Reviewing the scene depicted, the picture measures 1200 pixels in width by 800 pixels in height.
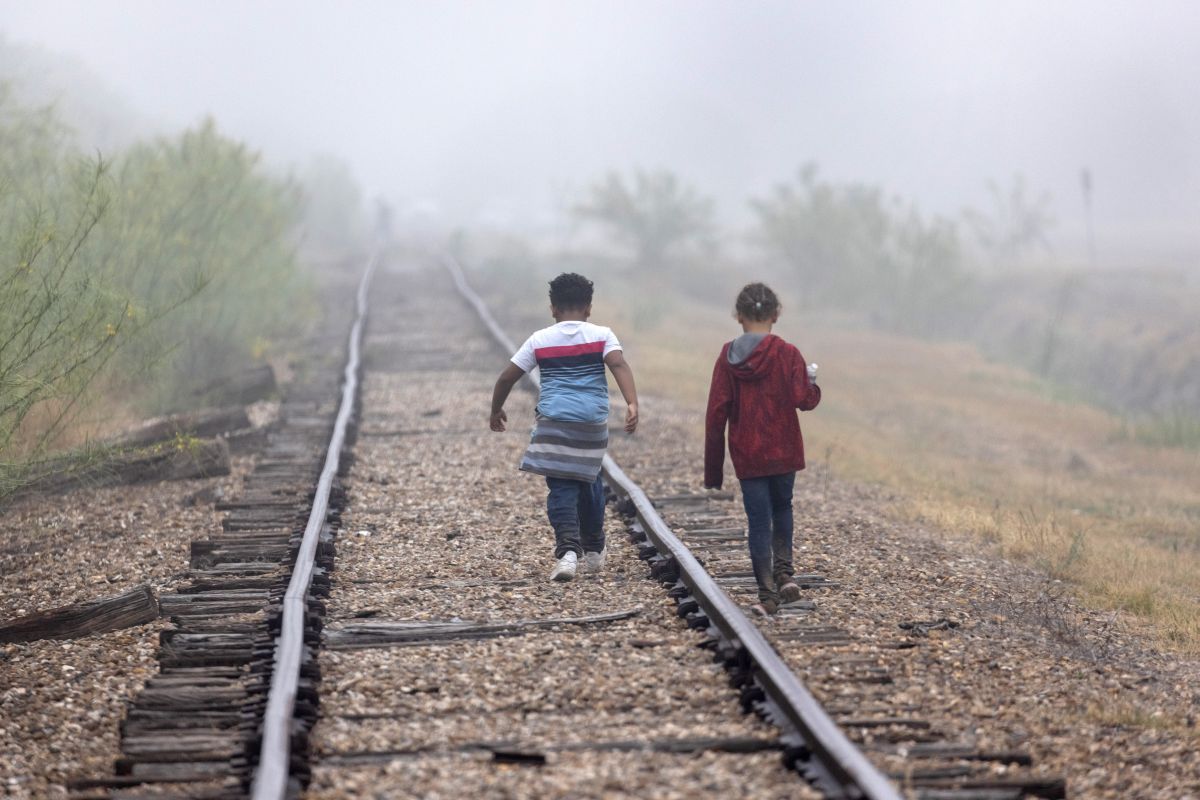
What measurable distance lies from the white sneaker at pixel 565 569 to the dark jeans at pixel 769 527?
35.8 inches

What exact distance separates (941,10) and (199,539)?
183m

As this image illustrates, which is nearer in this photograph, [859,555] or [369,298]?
[859,555]

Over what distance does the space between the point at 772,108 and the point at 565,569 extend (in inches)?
5462

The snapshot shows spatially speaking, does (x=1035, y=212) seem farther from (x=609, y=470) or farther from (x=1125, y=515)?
(x=609, y=470)

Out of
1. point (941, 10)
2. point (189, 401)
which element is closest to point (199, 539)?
point (189, 401)

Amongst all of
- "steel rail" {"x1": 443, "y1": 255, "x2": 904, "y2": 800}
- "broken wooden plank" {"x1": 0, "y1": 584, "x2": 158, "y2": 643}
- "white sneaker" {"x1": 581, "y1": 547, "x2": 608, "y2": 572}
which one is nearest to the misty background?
"white sneaker" {"x1": 581, "y1": 547, "x2": 608, "y2": 572}

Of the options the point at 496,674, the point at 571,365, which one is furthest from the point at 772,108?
the point at 496,674

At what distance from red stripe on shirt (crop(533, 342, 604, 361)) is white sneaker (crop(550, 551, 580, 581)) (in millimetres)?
1019

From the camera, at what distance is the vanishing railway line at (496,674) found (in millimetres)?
4355

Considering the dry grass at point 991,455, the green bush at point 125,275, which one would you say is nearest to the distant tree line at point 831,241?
the dry grass at point 991,455

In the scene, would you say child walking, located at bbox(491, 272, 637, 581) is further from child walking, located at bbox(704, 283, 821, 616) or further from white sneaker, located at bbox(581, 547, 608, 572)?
child walking, located at bbox(704, 283, 821, 616)

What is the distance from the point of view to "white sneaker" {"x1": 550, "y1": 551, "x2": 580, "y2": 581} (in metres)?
6.82

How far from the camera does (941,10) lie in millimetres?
177250

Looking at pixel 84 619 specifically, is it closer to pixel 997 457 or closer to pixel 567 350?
pixel 567 350
